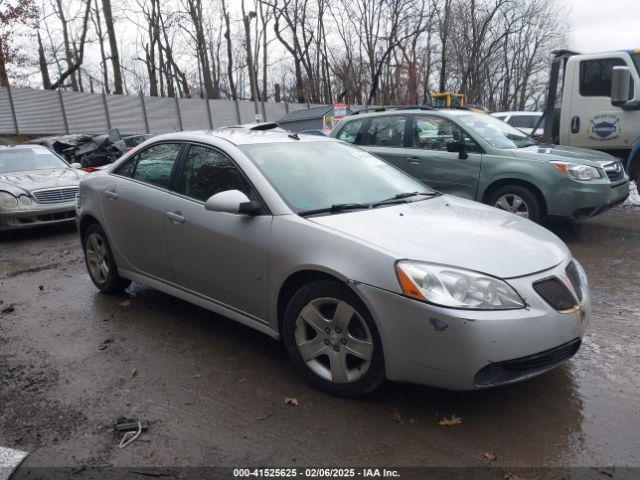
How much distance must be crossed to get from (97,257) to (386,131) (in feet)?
14.8

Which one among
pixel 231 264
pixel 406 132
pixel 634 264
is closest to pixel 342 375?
pixel 231 264

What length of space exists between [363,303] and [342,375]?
0.47m

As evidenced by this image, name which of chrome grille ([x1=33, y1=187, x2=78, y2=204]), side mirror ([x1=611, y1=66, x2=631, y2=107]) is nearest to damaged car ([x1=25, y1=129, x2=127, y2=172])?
chrome grille ([x1=33, y1=187, x2=78, y2=204])

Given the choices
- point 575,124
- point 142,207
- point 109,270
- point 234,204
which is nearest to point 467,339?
point 234,204

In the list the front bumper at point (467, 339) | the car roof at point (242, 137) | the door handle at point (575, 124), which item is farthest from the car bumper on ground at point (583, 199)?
the front bumper at point (467, 339)

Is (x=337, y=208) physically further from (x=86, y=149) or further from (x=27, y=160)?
(x=86, y=149)

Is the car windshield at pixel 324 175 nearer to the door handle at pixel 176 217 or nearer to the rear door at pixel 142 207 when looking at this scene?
the door handle at pixel 176 217

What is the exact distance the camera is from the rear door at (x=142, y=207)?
408cm

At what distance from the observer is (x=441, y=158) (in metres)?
7.09

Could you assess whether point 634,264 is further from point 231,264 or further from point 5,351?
point 5,351

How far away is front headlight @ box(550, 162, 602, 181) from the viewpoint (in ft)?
20.8

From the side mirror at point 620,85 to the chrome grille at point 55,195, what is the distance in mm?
8421

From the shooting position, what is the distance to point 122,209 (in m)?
4.43

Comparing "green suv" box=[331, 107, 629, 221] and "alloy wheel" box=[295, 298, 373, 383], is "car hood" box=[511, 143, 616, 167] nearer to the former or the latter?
"green suv" box=[331, 107, 629, 221]
